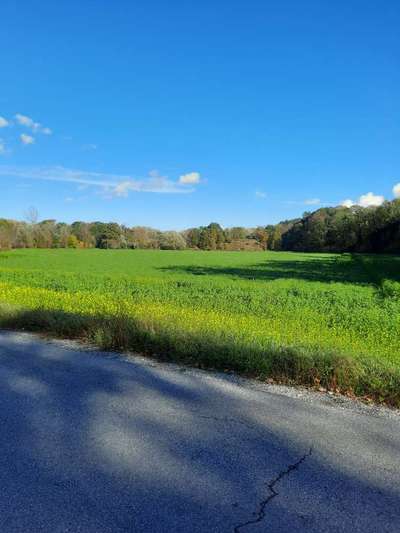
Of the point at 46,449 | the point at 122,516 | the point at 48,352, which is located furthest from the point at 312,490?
the point at 48,352

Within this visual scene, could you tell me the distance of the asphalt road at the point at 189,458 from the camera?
2.77 meters

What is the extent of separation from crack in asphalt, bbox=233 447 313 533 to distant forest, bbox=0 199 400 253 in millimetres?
97579

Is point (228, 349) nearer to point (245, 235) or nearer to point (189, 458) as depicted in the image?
point (189, 458)

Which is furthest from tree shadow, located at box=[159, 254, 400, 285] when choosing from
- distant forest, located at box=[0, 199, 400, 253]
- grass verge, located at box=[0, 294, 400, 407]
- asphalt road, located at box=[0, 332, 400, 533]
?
distant forest, located at box=[0, 199, 400, 253]

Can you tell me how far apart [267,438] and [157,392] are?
164cm

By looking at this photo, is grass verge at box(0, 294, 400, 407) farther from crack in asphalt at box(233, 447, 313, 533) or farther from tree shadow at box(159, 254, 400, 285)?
tree shadow at box(159, 254, 400, 285)

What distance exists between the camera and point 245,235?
161375 millimetres

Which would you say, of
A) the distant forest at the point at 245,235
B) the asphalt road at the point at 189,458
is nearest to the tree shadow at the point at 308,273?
the asphalt road at the point at 189,458

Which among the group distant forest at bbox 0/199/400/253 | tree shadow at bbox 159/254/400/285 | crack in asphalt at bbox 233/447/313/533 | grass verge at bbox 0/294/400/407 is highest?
distant forest at bbox 0/199/400/253

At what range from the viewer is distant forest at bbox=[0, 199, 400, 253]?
10425 centimetres

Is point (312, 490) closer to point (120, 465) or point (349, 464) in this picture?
point (349, 464)

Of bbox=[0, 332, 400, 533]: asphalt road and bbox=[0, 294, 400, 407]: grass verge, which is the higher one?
bbox=[0, 294, 400, 407]: grass verge

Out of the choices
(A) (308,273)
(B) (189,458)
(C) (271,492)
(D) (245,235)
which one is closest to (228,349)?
(B) (189,458)

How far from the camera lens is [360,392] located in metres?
5.31
